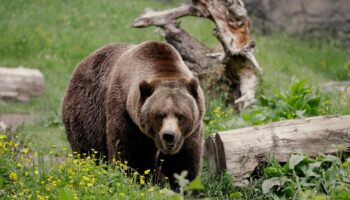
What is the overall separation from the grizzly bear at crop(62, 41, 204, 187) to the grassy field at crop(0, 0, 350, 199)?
7.19 feet

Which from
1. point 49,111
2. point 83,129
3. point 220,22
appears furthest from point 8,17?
point 83,129

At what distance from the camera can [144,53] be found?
257 inches

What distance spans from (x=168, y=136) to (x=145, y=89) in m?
0.53

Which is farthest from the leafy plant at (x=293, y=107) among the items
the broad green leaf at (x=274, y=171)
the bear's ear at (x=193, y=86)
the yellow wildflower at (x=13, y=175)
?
the yellow wildflower at (x=13, y=175)

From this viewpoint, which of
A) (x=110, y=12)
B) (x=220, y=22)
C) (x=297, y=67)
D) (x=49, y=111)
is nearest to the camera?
(x=220, y=22)

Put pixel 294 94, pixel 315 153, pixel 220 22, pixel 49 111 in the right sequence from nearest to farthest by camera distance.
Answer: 1. pixel 315 153
2. pixel 294 94
3. pixel 220 22
4. pixel 49 111


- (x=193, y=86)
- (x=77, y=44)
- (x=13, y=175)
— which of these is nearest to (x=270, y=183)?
(x=193, y=86)

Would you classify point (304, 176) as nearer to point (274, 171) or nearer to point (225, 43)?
point (274, 171)

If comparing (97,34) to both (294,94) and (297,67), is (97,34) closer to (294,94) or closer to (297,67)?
(297,67)

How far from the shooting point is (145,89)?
5.96 metres

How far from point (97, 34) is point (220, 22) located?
633 cm

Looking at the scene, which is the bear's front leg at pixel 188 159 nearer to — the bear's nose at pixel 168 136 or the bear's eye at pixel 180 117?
the bear's eye at pixel 180 117

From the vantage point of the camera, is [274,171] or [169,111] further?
[274,171]

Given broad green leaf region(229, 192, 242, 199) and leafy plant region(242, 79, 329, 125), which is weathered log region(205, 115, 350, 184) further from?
leafy plant region(242, 79, 329, 125)
